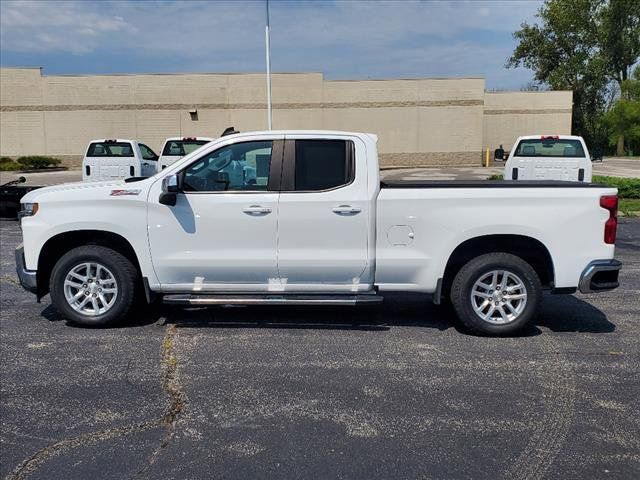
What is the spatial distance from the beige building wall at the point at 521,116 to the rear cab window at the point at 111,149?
3085cm

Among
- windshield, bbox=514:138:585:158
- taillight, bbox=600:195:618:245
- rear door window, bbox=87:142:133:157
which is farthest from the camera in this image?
rear door window, bbox=87:142:133:157

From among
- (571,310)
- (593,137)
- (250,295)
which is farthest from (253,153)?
(593,137)

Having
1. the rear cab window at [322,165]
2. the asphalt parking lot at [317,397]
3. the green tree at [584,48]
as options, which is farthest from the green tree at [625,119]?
the rear cab window at [322,165]

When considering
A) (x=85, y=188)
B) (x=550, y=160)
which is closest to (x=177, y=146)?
(x=550, y=160)

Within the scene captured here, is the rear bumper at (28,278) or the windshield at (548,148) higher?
the windshield at (548,148)

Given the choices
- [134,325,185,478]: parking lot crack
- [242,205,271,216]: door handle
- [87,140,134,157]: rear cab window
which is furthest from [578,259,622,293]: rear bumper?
[87,140,134,157]: rear cab window

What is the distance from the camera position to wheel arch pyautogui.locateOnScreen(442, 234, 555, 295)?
606 centimetres

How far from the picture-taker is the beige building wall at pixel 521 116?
44.2 meters

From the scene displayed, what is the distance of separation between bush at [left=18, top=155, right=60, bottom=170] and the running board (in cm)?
3335

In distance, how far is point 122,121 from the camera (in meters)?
38.4

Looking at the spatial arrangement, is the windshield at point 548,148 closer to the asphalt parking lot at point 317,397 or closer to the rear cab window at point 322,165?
the asphalt parking lot at point 317,397

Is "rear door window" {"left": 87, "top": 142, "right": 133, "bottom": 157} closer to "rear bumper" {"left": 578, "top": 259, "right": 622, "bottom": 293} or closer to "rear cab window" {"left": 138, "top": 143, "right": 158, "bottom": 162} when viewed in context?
"rear cab window" {"left": 138, "top": 143, "right": 158, "bottom": 162}

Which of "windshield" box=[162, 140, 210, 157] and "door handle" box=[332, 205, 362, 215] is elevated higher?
"windshield" box=[162, 140, 210, 157]

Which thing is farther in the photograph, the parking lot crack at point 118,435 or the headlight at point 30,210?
the headlight at point 30,210
